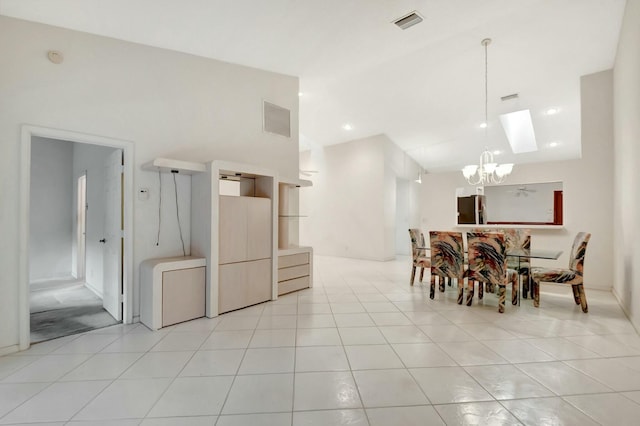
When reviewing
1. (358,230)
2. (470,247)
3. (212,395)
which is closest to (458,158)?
(358,230)

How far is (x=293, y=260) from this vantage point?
4.58m

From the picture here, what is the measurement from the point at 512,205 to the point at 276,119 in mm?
5243

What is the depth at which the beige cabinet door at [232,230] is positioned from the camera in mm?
3531

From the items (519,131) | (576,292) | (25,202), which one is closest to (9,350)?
(25,202)

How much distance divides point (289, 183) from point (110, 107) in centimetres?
248

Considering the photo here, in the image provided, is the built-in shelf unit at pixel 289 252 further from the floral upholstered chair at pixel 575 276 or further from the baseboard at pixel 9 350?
the floral upholstered chair at pixel 575 276

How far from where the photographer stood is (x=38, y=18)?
2758 mm

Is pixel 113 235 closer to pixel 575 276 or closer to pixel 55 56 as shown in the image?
pixel 55 56

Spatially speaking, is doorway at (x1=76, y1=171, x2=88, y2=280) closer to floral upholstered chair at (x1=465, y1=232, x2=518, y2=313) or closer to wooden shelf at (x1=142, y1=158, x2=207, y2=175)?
wooden shelf at (x1=142, y1=158, x2=207, y2=175)

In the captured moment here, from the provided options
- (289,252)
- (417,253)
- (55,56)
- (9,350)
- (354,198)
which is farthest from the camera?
(354,198)

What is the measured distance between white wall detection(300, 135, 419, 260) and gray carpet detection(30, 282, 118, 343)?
5.82 metres

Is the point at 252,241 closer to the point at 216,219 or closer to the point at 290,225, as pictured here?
the point at 216,219

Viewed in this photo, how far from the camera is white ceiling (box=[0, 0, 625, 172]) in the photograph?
3.13 metres

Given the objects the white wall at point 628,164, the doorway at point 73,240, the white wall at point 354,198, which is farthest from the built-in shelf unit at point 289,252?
the white wall at point 628,164
